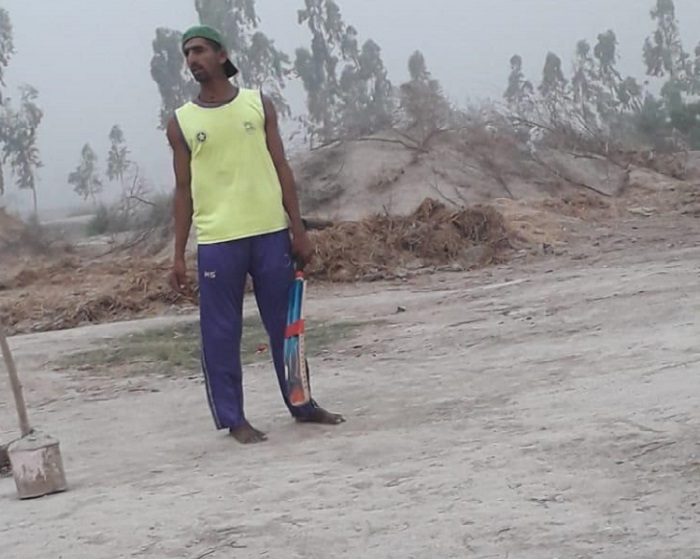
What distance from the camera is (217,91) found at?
4.71 m

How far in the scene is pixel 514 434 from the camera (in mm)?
4176

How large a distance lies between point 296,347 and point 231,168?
32.4 inches

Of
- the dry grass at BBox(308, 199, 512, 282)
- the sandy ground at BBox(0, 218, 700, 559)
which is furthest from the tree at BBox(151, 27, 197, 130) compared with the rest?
the sandy ground at BBox(0, 218, 700, 559)

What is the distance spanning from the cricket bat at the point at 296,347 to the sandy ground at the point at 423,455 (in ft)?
0.56

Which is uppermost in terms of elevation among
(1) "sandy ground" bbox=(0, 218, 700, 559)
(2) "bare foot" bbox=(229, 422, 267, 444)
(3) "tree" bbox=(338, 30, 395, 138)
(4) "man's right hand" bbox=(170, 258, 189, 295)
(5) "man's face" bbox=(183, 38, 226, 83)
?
(3) "tree" bbox=(338, 30, 395, 138)

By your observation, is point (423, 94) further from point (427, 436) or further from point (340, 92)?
point (427, 436)

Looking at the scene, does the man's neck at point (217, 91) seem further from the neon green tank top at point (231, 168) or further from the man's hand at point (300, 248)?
the man's hand at point (300, 248)

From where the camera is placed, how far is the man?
4668mm

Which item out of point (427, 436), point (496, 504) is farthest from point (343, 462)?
point (496, 504)

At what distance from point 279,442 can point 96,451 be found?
99cm

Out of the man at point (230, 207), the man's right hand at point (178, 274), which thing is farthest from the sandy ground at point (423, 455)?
A: the man's right hand at point (178, 274)

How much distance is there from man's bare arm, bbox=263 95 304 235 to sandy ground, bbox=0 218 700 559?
920 millimetres

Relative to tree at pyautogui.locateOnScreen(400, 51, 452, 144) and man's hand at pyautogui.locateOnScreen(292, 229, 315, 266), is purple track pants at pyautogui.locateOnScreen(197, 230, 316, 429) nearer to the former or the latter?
man's hand at pyautogui.locateOnScreen(292, 229, 315, 266)

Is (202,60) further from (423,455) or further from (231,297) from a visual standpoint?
(423,455)
